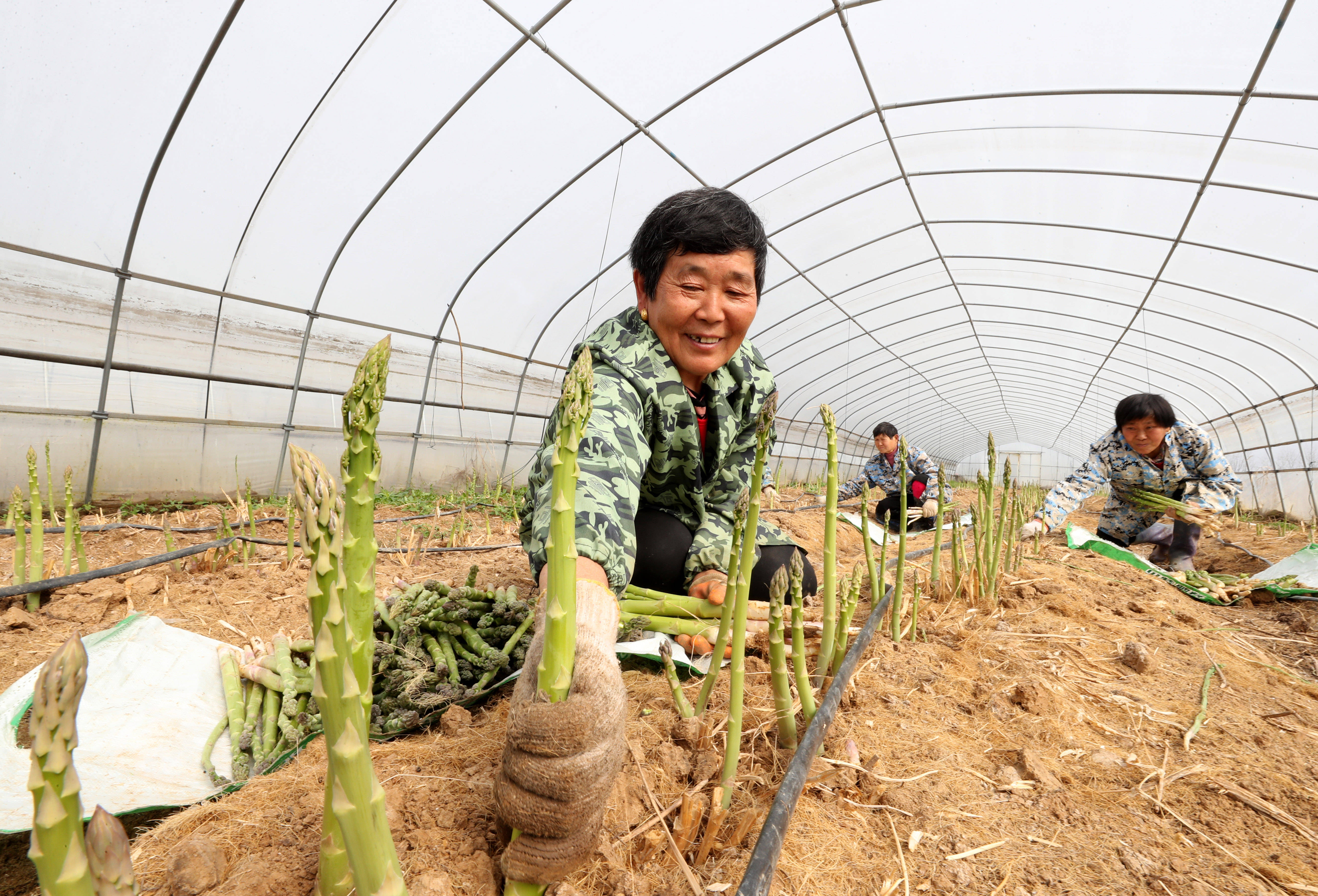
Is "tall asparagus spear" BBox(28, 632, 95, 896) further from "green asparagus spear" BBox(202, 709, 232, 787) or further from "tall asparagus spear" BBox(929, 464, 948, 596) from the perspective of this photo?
"tall asparagus spear" BBox(929, 464, 948, 596)

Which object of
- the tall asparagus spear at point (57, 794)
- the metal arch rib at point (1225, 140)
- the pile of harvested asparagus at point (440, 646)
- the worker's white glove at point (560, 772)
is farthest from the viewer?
the metal arch rib at point (1225, 140)

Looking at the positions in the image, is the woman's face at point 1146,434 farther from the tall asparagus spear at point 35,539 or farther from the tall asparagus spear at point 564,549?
the tall asparagus spear at point 35,539

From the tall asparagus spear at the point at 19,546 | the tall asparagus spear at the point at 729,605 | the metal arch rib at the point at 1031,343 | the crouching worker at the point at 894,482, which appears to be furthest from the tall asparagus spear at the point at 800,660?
the metal arch rib at the point at 1031,343

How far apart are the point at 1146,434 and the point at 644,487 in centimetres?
434

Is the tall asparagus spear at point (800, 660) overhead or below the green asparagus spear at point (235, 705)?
overhead

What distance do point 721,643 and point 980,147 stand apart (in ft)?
24.3

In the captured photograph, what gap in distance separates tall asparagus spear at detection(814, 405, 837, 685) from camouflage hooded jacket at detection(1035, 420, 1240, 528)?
12.1 ft

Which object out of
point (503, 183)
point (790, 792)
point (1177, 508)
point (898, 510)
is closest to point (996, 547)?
point (790, 792)

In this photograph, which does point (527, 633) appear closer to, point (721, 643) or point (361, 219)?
point (721, 643)

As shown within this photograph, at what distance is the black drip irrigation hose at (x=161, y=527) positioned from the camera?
4.44 metres

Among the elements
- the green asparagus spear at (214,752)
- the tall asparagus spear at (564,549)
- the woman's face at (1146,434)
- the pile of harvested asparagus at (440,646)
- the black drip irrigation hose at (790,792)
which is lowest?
the green asparagus spear at (214,752)

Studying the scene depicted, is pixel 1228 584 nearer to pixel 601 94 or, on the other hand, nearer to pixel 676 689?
pixel 676 689

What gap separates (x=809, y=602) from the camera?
2.65 m

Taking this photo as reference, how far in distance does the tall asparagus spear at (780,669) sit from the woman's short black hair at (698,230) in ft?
3.97
